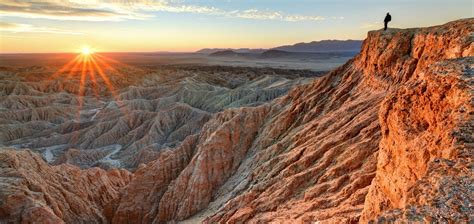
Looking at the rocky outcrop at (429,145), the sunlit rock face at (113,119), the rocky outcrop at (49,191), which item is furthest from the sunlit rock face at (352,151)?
the sunlit rock face at (113,119)

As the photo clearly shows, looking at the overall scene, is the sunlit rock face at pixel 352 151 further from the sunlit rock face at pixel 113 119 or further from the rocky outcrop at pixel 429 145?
the sunlit rock face at pixel 113 119

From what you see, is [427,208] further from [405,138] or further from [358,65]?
[358,65]

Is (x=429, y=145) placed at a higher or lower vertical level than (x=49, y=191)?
higher

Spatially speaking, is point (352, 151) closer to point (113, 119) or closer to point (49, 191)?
point (49, 191)

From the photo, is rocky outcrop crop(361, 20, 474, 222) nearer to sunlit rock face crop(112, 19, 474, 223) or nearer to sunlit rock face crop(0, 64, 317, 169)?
sunlit rock face crop(112, 19, 474, 223)

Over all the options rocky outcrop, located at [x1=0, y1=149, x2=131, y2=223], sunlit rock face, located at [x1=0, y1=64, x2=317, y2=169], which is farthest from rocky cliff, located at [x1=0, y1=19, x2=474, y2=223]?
sunlit rock face, located at [x1=0, y1=64, x2=317, y2=169]

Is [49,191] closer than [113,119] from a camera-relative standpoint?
Yes

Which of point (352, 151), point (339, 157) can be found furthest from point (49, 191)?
point (352, 151)
